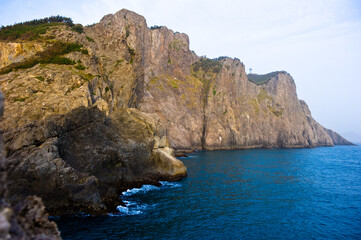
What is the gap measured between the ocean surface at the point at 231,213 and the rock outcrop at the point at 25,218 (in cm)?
921

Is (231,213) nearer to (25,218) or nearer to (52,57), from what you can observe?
(25,218)

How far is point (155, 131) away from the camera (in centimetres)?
4144

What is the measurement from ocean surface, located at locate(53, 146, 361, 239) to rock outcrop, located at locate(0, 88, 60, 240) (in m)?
9.21

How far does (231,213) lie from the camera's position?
22.4 metres

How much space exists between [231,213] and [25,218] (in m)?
19.0

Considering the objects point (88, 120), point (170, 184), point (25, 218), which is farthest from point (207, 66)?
point (25, 218)

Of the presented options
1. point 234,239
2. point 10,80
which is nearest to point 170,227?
point 234,239

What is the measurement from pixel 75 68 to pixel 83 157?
18.6 m

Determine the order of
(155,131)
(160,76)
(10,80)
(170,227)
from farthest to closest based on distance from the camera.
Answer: (160,76), (155,131), (10,80), (170,227)

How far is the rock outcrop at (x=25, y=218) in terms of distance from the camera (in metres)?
6.74

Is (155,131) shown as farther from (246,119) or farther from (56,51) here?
(246,119)

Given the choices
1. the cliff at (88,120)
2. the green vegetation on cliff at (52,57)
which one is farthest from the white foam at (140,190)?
the green vegetation on cliff at (52,57)

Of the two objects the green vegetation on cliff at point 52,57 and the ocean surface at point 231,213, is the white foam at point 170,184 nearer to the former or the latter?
the ocean surface at point 231,213

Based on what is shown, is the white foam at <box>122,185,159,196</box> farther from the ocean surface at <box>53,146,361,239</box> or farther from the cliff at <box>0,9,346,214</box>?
the cliff at <box>0,9,346,214</box>
